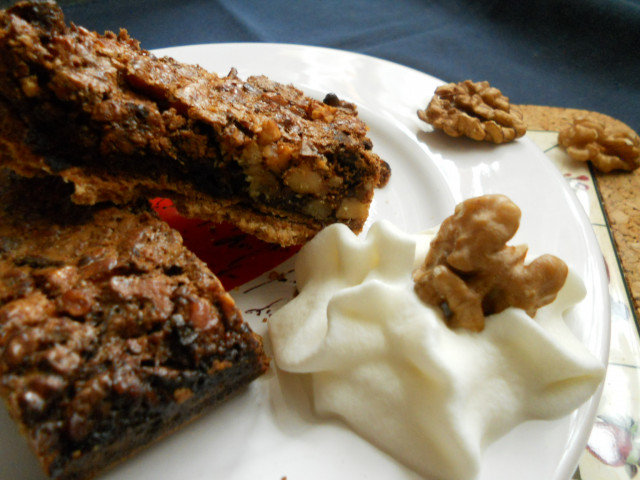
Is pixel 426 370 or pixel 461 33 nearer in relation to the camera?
pixel 426 370

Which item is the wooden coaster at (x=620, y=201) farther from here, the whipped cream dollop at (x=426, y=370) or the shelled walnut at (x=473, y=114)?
the whipped cream dollop at (x=426, y=370)

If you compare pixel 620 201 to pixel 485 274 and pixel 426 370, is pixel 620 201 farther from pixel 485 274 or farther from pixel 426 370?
pixel 426 370

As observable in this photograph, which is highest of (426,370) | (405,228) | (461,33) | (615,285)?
(461,33)

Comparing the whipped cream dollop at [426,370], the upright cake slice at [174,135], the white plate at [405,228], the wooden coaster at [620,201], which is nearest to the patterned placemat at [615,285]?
the wooden coaster at [620,201]

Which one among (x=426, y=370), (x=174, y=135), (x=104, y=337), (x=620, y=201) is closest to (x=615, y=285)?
(x=620, y=201)

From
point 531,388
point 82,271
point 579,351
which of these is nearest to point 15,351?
point 82,271

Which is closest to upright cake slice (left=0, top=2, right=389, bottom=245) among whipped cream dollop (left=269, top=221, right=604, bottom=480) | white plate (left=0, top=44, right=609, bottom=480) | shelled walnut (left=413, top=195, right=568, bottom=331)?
white plate (left=0, top=44, right=609, bottom=480)

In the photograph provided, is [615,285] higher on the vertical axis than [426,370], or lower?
lower
